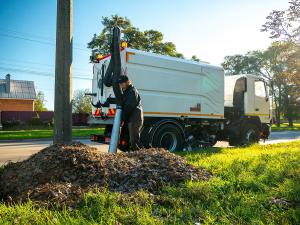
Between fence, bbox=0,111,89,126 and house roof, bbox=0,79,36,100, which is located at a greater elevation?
house roof, bbox=0,79,36,100

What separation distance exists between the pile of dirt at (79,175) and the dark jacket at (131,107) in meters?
1.95

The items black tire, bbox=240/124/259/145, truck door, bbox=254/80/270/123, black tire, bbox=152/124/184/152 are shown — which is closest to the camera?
black tire, bbox=152/124/184/152

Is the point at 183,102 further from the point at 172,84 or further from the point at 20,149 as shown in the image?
the point at 20,149

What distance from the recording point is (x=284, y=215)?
3074mm

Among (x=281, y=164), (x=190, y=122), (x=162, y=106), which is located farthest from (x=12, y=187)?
(x=190, y=122)

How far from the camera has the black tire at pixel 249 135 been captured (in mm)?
12047

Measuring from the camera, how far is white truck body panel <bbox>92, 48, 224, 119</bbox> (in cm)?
895

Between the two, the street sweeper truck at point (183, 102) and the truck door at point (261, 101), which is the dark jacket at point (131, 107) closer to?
the street sweeper truck at point (183, 102)

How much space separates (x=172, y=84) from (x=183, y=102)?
2.35 ft

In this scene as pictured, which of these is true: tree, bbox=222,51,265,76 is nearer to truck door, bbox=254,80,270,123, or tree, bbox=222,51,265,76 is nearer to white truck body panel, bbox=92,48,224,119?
truck door, bbox=254,80,270,123

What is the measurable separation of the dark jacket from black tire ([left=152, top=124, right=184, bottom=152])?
2515mm

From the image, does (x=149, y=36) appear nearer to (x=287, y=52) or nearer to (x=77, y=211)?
(x=287, y=52)

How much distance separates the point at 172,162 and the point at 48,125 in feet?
Result: 94.0

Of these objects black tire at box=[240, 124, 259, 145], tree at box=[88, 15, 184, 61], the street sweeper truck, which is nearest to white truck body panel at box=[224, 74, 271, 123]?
the street sweeper truck
